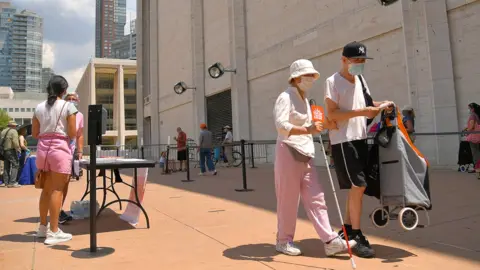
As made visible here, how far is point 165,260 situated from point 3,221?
3.63m

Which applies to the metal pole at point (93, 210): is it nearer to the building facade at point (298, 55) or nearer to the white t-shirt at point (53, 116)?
the white t-shirt at point (53, 116)

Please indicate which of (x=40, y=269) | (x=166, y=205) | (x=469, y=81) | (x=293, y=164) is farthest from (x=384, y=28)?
(x=40, y=269)

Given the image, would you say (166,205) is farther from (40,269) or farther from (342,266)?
(342,266)

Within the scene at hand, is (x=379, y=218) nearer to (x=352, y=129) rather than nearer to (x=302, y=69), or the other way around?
(x=352, y=129)

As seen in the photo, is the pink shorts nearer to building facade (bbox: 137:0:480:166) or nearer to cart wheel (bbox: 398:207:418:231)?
cart wheel (bbox: 398:207:418:231)

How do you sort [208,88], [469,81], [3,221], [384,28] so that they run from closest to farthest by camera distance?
[3,221]
[469,81]
[384,28]
[208,88]

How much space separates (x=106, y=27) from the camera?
6388 inches

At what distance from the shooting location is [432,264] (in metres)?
3.00

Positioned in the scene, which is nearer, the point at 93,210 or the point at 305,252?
the point at 305,252

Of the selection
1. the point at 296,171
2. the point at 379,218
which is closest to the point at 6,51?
the point at 296,171

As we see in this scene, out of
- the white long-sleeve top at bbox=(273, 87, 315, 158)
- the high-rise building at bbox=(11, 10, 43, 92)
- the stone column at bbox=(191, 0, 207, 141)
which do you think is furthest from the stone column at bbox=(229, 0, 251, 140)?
the high-rise building at bbox=(11, 10, 43, 92)

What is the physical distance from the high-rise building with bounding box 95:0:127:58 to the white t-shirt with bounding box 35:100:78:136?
165 meters

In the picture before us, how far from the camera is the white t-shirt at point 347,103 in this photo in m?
3.34

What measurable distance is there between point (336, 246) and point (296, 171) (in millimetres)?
730
